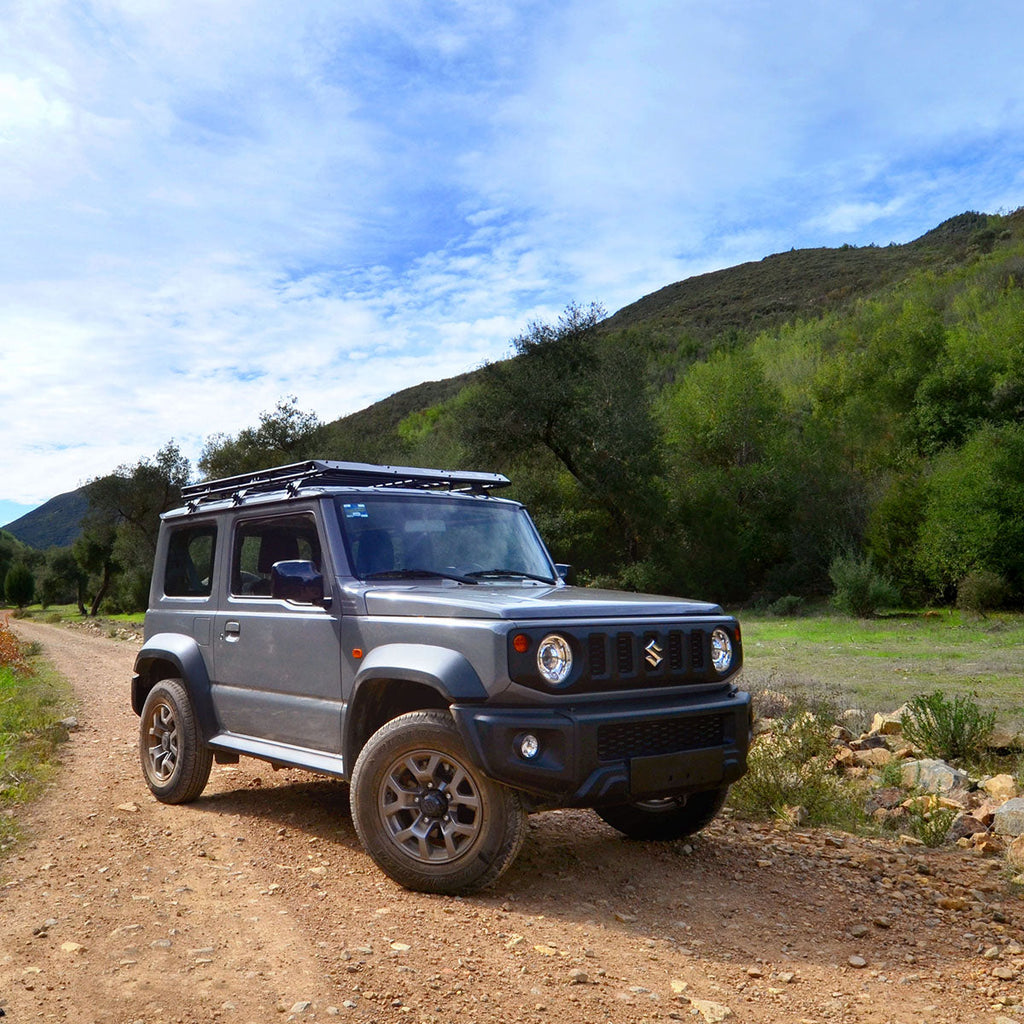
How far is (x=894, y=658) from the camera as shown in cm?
1784

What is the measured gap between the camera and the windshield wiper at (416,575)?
5539 millimetres

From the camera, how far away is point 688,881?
5.21m

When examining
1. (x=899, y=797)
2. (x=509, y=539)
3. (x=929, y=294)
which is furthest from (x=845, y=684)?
(x=929, y=294)

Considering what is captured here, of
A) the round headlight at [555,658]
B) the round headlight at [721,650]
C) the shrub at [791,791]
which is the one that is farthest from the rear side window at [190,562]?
the shrub at [791,791]

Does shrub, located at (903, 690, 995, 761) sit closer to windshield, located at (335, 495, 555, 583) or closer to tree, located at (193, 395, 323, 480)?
windshield, located at (335, 495, 555, 583)

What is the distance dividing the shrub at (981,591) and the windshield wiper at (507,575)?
26.5 metres

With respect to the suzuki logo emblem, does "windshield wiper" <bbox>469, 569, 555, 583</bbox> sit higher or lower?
higher

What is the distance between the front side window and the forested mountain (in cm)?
2739

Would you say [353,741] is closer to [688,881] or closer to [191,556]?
[688,881]

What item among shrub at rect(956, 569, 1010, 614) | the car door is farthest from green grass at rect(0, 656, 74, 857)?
shrub at rect(956, 569, 1010, 614)

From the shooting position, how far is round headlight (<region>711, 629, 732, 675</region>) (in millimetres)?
5164

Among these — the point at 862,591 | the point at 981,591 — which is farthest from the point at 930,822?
the point at 862,591

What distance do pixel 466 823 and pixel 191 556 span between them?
3398 mm

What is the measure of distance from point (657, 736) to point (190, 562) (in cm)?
393
